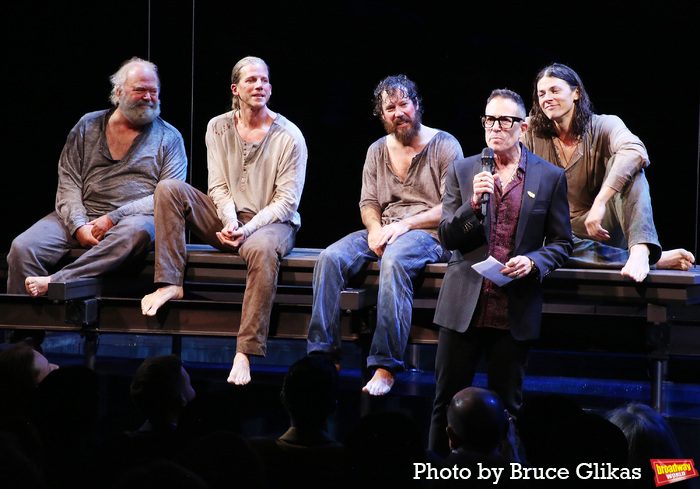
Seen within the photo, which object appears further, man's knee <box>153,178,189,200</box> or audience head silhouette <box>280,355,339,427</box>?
man's knee <box>153,178,189,200</box>

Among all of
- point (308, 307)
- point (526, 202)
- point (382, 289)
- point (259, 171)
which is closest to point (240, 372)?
point (308, 307)

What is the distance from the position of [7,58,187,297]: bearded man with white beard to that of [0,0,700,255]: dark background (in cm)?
92

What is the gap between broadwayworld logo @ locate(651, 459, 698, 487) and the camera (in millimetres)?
1795

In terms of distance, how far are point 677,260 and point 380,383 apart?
1.50 metres

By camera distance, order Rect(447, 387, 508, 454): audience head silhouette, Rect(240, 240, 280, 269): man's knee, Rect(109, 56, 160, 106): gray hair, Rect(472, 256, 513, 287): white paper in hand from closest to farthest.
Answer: Rect(447, 387, 508, 454): audience head silhouette, Rect(472, 256, 513, 287): white paper in hand, Rect(240, 240, 280, 269): man's knee, Rect(109, 56, 160, 106): gray hair

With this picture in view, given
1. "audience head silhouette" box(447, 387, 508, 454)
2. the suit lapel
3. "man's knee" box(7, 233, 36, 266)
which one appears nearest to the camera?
"audience head silhouette" box(447, 387, 508, 454)

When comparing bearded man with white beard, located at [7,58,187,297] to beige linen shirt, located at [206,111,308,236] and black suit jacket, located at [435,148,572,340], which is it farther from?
black suit jacket, located at [435,148,572,340]

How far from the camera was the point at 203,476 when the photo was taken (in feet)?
5.62

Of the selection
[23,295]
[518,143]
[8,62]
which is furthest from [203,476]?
[8,62]

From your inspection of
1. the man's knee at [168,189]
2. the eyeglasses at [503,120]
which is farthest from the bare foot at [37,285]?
the eyeglasses at [503,120]

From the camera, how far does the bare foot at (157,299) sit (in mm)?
3893

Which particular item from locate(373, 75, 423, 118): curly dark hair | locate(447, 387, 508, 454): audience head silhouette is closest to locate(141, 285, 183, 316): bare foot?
locate(373, 75, 423, 118): curly dark hair

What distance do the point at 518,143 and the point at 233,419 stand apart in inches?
64.4

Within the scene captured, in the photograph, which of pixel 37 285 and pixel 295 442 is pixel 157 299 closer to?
pixel 37 285
